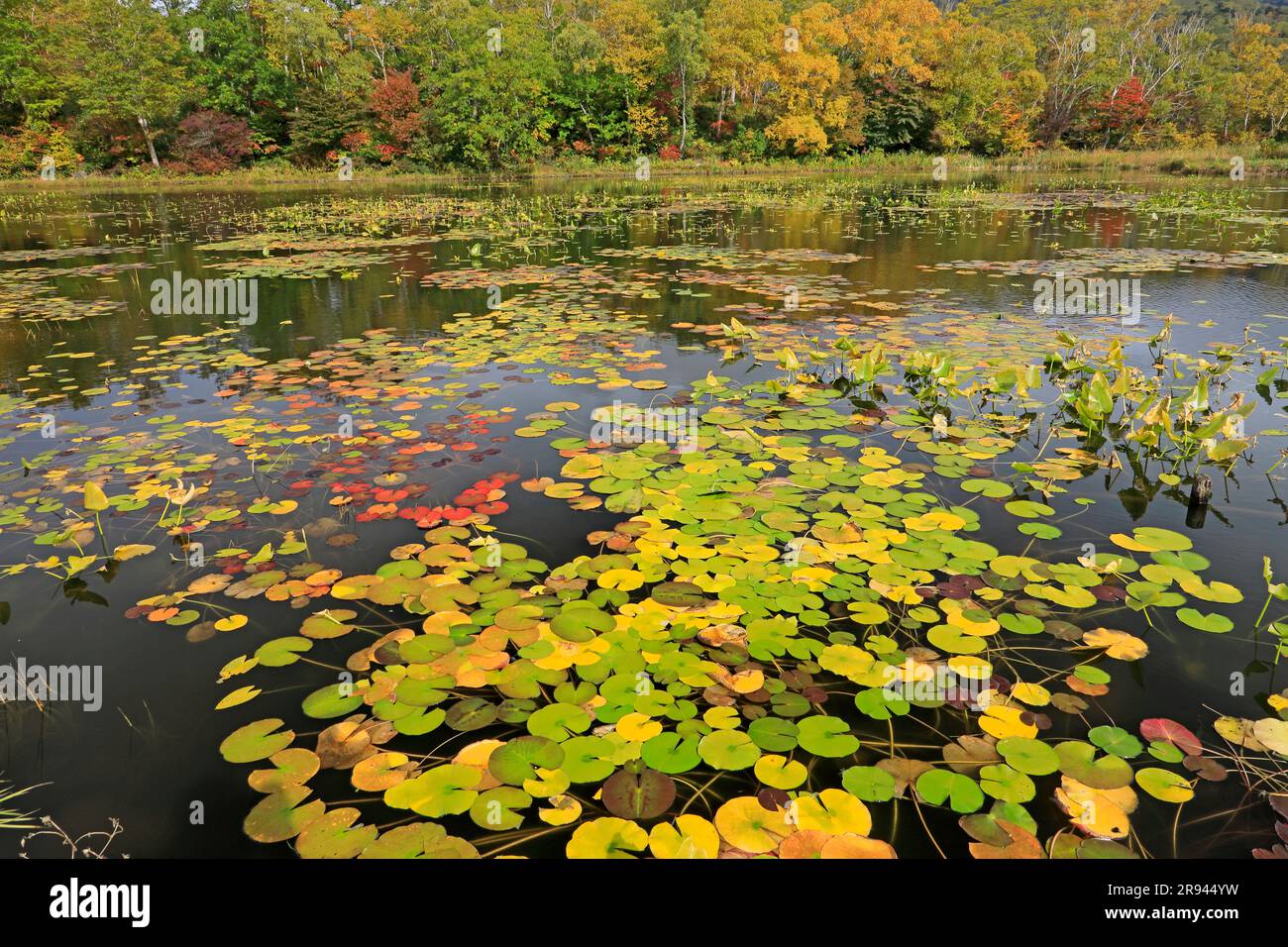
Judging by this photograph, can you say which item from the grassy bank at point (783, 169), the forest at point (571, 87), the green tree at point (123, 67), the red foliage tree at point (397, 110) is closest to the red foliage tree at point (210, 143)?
the forest at point (571, 87)

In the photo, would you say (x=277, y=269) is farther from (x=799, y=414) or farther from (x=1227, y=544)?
(x=1227, y=544)

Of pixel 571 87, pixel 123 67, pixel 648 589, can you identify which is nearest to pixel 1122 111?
pixel 571 87

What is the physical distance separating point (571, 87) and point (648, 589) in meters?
37.9

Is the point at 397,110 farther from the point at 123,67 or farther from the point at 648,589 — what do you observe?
the point at 648,589

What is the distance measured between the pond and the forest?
2970cm

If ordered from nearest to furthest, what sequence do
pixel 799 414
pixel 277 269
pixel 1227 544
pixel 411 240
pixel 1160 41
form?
pixel 1227 544 → pixel 799 414 → pixel 277 269 → pixel 411 240 → pixel 1160 41

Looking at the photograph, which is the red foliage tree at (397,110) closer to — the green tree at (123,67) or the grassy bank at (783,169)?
the grassy bank at (783,169)

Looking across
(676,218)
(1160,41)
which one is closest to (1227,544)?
(676,218)

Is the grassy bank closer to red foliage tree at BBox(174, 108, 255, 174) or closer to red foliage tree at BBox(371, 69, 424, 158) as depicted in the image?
red foliage tree at BBox(174, 108, 255, 174)

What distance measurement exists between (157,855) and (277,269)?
31.1 feet

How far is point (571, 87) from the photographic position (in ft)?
114

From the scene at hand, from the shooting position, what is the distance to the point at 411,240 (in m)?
12.4

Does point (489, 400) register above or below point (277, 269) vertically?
below

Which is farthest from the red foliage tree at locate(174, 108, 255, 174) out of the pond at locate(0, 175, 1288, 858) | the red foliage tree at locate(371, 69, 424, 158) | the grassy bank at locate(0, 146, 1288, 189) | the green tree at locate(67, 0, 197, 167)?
the pond at locate(0, 175, 1288, 858)
